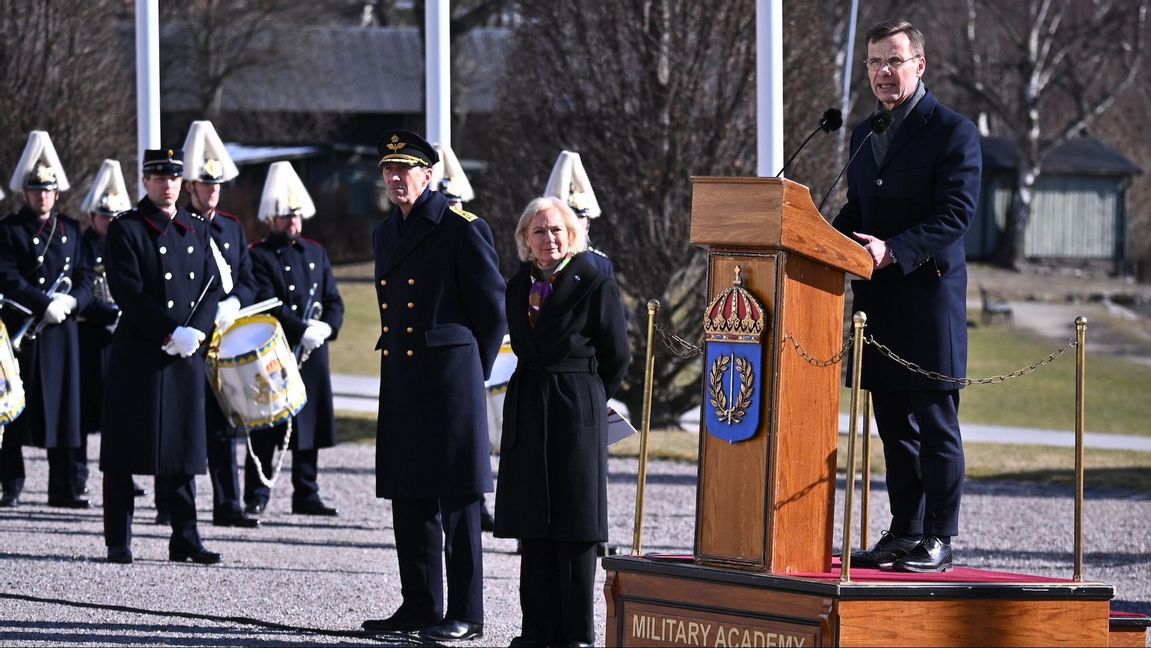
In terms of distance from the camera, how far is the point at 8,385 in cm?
1013

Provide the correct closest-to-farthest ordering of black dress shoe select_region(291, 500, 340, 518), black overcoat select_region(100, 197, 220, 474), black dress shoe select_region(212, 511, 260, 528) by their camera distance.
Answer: black overcoat select_region(100, 197, 220, 474) → black dress shoe select_region(212, 511, 260, 528) → black dress shoe select_region(291, 500, 340, 518)

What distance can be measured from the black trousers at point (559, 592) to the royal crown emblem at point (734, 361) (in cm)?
139

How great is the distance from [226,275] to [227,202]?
95.6ft

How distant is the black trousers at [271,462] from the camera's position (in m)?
Answer: 11.5

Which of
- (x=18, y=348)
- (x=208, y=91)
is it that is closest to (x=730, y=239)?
(x=18, y=348)

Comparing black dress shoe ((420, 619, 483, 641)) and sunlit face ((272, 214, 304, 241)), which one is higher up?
sunlit face ((272, 214, 304, 241))

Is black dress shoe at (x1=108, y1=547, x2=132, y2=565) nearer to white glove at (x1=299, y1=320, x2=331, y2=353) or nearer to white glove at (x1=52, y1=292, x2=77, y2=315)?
white glove at (x1=299, y1=320, x2=331, y2=353)

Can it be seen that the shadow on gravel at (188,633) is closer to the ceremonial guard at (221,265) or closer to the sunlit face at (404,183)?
the sunlit face at (404,183)

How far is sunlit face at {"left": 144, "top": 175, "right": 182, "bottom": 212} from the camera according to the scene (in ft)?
30.3

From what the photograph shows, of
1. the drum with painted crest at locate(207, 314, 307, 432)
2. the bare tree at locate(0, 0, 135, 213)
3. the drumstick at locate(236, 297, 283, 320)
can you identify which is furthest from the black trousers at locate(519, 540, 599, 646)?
the bare tree at locate(0, 0, 135, 213)

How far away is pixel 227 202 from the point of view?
38.3m

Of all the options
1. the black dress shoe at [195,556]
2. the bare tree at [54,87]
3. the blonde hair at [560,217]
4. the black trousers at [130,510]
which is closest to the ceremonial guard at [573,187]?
the black trousers at [130,510]

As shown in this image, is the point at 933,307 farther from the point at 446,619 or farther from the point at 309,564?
the point at 309,564

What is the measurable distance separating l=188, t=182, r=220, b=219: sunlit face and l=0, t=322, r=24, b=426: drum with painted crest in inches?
50.5
